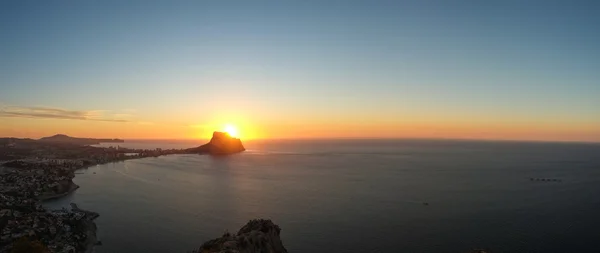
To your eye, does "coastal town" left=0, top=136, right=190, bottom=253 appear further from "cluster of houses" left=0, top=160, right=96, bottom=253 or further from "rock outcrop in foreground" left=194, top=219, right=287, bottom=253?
"rock outcrop in foreground" left=194, top=219, right=287, bottom=253

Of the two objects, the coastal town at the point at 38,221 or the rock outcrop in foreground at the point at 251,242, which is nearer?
the rock outcrop in foreground at the point at 251,242

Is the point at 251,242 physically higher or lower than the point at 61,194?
higher

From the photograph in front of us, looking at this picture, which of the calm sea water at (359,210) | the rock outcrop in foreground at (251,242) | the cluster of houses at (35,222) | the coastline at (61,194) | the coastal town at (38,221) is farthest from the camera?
the coastline at (61,194)

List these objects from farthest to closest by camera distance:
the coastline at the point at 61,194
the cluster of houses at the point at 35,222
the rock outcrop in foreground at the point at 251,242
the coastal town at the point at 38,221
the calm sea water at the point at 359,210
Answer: the coastline at the point at 61,194 < the calm sea water at the point at 359,210 < the cluster of houses at the point at 35,222 < the coastal town at the point at 38,221 < the rock outcrop in foreground at the point at 251,242

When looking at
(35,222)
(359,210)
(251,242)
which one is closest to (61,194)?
(35,222)

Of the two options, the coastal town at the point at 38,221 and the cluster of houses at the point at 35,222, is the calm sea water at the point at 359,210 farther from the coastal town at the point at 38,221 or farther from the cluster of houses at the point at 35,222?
the cluster of houses at the point at 35,222

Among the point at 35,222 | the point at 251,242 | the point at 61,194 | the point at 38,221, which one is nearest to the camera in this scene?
the point at 251,242

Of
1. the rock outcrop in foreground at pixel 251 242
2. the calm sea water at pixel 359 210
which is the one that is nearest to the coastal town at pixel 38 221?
the calm sea water at pixel 359 210

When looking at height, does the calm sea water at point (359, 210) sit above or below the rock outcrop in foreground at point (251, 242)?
below

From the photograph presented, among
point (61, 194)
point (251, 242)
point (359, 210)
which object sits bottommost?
point (359, 210)

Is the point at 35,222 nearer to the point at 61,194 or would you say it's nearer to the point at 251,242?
the point at 251,242
